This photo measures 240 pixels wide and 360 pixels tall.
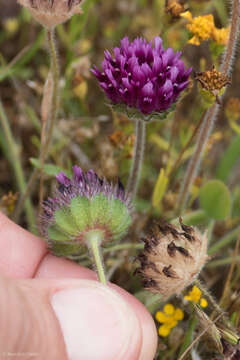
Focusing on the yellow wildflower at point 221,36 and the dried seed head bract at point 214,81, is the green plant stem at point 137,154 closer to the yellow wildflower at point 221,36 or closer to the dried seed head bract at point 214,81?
the dried seed head bract at point 214,81

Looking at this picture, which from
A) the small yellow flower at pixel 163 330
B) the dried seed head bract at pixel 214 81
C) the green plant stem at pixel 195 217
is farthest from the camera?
the green plant stem at pixel 195 217

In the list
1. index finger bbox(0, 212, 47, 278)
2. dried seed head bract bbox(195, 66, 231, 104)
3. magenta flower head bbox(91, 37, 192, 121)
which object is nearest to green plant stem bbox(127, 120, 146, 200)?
magenta flower head bbox(91, 37, 192, 121)

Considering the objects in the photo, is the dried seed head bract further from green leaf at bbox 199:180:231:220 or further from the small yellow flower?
the small yellow flower

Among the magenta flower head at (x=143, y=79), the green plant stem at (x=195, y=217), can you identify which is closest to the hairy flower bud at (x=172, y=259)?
the magenta flower head at (x=143, y=79)

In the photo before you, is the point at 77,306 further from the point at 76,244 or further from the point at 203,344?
the point at 203,344

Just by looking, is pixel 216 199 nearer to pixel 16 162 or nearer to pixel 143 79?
pixel 143 79

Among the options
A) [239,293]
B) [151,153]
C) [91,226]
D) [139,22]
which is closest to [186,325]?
[239,293]
